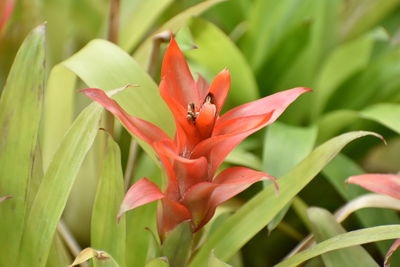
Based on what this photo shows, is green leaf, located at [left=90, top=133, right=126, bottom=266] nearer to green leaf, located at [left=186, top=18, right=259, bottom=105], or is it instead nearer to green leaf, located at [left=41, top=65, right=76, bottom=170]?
green leaf, located at [left=41, top=65, right=76, bottom=170]

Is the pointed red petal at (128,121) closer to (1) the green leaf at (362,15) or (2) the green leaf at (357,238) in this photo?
(2) the green leaf at (357,238)

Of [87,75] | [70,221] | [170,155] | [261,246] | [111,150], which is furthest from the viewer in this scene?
[261,246]

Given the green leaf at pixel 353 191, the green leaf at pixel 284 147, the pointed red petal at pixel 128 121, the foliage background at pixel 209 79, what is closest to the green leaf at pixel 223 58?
the foliage background at pixel 209 79

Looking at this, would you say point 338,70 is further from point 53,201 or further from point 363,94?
point 53,201

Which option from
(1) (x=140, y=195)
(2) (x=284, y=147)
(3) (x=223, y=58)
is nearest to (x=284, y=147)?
(2) (x=284, y=147)

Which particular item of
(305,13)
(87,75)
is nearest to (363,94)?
(305,13)

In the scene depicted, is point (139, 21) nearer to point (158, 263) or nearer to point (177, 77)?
point (177, 77)

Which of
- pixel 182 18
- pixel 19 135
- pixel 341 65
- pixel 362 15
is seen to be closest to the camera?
pixel 19 135
